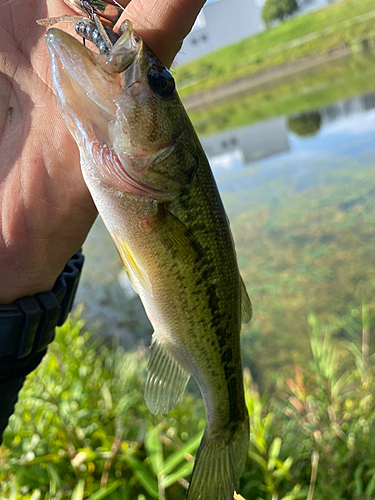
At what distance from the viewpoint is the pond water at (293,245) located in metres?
6.46

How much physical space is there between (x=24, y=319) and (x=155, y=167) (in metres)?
0.97

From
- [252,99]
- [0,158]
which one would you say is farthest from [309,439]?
[252,99]

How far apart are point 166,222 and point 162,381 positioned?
0.75 metres

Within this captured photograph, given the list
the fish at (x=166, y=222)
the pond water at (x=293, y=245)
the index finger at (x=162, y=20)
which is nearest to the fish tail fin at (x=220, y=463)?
the fish at (x=166, y=222)

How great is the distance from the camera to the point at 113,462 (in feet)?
9.46

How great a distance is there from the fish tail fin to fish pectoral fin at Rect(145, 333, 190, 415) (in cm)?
24

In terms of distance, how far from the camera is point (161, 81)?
4.83ft

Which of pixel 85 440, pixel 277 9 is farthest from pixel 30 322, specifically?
pixel 277 9

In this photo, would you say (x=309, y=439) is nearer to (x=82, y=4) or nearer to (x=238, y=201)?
(x=82, y=4)

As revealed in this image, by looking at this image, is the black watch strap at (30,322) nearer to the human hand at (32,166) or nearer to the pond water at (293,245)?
the human hand at (32,166)

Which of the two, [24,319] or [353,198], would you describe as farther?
[353,198]

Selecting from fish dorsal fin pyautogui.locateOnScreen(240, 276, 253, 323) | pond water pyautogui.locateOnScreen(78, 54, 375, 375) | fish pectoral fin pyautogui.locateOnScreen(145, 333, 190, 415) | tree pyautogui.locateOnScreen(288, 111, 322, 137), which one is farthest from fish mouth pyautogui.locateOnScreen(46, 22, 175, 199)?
tree pyautogui.locateOnScreen(288, 111, 322, 137)

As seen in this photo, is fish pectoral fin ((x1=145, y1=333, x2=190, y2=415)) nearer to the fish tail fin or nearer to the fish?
the fish

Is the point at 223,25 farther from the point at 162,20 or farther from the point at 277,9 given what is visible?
the point at 162,20
